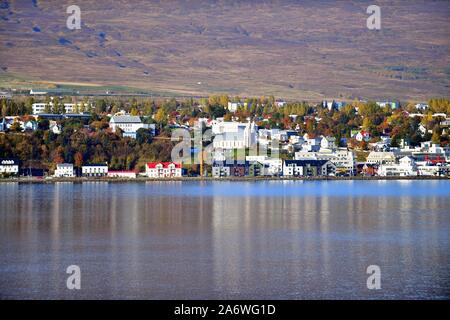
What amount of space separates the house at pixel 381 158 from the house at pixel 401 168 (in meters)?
0.22

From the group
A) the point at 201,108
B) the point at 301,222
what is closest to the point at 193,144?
the point at 201,108

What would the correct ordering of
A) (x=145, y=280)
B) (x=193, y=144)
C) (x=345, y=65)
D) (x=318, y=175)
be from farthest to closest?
(x=345, y=65)
(x=193, y=144)
(x=318, y=175)
(x=145, y=280)

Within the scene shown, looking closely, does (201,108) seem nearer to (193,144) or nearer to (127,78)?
(193,144)

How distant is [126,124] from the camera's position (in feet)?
86.9

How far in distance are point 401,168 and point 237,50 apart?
89.3ft

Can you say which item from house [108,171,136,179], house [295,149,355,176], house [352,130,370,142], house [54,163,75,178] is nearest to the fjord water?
house [54,163,75,178]

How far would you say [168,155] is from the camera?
24.1 metres

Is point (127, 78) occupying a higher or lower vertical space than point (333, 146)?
higher

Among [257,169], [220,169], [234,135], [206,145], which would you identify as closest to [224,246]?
[220,169]

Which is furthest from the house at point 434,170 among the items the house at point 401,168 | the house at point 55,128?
the house at point 55,128

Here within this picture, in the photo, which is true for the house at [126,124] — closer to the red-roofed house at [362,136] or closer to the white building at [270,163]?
the white building at [270,163]

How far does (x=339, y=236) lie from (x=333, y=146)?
53.1 ft

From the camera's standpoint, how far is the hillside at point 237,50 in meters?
44.6

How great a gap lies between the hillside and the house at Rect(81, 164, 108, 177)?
721 inches
